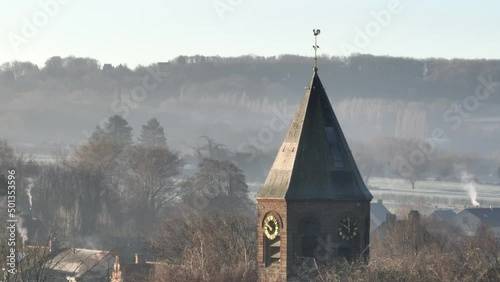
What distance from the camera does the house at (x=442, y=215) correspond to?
6695 inches

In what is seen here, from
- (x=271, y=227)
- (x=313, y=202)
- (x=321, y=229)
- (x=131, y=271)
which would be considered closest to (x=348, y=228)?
(x=321, y=229)

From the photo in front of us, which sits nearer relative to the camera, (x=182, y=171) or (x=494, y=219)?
(x=494, y=219)

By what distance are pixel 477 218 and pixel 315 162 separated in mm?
110401

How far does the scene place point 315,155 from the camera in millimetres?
69062

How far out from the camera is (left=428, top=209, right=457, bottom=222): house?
6695 inches

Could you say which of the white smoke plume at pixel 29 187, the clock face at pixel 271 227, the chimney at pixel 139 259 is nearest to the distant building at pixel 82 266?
the chimney at pixel 139 259

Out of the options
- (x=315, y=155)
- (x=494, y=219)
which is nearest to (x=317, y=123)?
(x=315, y=155)

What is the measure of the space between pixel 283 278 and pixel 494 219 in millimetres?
113855

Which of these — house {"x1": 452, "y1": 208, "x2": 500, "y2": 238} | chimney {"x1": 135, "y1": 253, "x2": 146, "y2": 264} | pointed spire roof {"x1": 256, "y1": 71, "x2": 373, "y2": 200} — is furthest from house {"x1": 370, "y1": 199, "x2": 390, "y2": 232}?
pointed spire roof {"x1": 256, "y1": 71, "x2": 373, "y2": 200}

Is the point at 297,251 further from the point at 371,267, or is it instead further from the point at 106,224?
the point at 106,224

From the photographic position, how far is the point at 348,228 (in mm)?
69125

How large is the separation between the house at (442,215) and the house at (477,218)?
2.31ft

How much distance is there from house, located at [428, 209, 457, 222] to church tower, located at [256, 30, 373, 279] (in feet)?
320

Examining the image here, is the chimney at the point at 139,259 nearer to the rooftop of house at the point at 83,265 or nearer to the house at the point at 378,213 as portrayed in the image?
the rooftop of house at the point at 83,265
